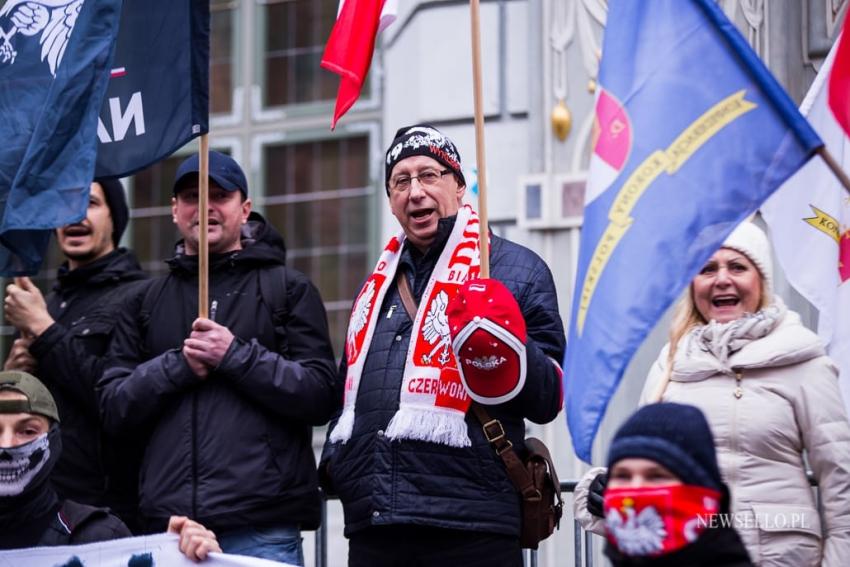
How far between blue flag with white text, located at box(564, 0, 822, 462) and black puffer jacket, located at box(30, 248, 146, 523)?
7.13 feet

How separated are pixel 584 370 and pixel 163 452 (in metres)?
1.80

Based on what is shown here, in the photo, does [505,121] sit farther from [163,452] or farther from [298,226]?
[163,452]

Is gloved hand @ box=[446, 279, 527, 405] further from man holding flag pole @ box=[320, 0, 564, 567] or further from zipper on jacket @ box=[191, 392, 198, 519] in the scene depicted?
zipper on jacket @ box=[191, 392, 198, 519]

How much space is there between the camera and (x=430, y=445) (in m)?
5.36

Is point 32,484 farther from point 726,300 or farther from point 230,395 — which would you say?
point 726,300

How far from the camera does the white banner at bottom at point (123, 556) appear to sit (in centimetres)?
537

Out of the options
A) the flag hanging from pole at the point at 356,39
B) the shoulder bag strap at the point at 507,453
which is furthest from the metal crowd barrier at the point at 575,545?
the flag hanging from pole at the point at 356,39

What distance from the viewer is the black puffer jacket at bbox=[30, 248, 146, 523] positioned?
623cm

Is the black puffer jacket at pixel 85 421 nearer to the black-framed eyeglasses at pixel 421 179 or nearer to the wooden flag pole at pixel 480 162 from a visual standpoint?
the black-framed eyeglasses at pixel 421 179

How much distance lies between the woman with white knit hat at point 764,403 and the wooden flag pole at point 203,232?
58.4 inches

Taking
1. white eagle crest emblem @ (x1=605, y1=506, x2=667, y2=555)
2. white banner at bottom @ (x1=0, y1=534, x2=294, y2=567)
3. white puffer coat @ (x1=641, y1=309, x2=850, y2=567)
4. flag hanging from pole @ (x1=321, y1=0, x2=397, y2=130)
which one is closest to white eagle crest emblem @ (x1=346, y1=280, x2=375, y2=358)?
flag hanging from pole @ (x1=321, y1=0, x2=397, y2=130)

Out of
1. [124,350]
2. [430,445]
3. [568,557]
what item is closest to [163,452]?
[124,350]

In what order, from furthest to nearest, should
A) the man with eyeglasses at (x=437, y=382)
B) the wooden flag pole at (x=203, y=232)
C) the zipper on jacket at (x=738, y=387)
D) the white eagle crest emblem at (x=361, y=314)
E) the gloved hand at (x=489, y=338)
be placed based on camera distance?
the wooden flag pole at (x=203, y=232) → the white eagle crest emblem at (x=361, y=314) → the zipper on jacket at (x=738, y=387) → the man with eyeglasses at (x=437, y=382) → the gloved hand at (x=489, y=338)

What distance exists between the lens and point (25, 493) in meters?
5.62
